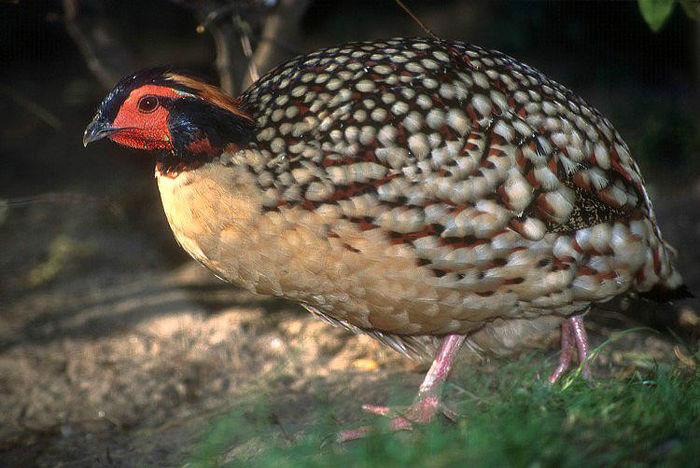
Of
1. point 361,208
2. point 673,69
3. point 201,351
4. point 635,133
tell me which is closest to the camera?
point 361,208

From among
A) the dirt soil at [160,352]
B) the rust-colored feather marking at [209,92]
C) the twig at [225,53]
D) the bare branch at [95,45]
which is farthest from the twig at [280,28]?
the rust-colored feather marking at [209,92]

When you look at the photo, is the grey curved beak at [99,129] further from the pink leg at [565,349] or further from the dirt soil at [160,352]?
the pink leg at [565,349]

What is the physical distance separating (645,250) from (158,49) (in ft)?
20.4

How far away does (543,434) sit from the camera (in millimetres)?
2285

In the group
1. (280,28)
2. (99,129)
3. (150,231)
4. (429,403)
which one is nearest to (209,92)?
(99,129)

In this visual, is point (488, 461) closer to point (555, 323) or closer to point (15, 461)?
point (555, 323)

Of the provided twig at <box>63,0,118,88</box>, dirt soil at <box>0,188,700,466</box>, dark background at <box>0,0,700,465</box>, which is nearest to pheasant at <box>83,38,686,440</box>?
dirt soil at <box>0,188,700,466</box>

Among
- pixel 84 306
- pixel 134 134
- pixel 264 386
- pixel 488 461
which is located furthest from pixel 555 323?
pixel 84 306

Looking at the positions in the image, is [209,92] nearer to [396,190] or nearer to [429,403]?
[396,190]

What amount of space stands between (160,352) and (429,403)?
1.82 meters

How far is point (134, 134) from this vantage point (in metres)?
2.94

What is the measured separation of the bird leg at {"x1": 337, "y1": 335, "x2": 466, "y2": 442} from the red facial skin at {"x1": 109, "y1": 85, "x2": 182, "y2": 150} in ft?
4.18

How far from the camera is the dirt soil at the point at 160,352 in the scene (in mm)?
3658

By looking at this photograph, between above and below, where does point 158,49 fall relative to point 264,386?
above
